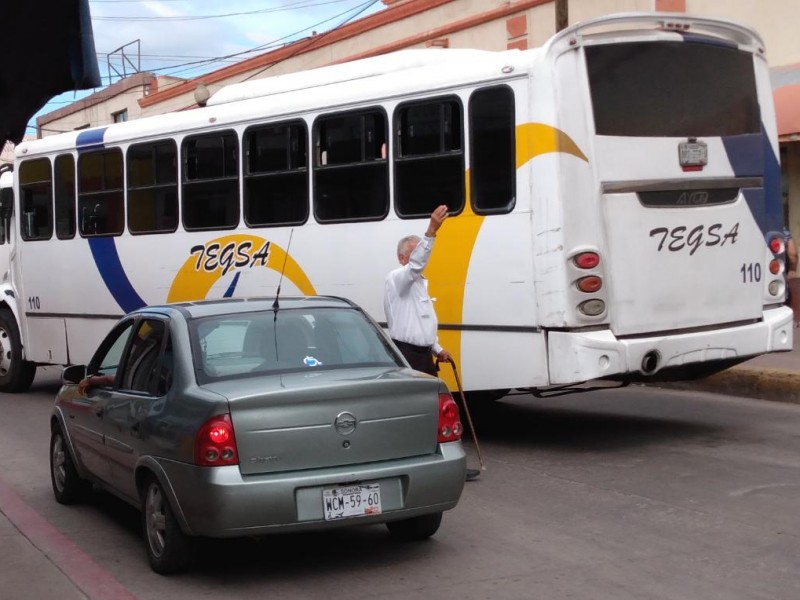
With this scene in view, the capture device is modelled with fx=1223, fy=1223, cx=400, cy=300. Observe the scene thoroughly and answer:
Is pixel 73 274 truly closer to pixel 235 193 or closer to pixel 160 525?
pixel 235 193

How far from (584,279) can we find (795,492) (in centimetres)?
229

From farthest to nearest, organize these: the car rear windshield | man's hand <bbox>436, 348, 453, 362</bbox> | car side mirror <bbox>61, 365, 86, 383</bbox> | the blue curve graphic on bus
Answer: the blue curve graphic on bus < man's hand <bbox>436, 348, 453, 362</bbox> < car side mirror <bbox>61, 365, 86, 383</bbox> < the car rear windshield

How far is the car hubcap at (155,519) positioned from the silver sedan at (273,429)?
1 centimetres

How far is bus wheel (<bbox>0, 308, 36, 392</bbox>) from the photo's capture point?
52.0 ft

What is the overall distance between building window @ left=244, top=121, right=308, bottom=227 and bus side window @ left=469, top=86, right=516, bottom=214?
2117 mm

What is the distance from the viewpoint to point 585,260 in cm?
955

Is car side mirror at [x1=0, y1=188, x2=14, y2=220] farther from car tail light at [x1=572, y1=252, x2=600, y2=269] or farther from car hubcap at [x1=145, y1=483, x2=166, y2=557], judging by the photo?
car hubcap at [x1=145, y1=483, x2=166, y2=557]

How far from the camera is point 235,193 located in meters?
12.4

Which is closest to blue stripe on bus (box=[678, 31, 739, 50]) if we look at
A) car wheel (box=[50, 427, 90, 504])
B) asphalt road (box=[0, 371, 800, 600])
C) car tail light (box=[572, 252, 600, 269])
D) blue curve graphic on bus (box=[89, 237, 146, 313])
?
car tail light (box=[572, 252, 600, 269])

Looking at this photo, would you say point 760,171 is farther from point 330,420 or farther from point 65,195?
point 65,195

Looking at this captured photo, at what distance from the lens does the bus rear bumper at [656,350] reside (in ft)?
30.9

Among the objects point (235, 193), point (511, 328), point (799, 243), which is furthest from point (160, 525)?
point (799, 243)

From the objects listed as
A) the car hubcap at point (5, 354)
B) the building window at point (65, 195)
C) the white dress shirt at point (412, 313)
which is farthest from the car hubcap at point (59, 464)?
the car hubcap at point (5, 354)

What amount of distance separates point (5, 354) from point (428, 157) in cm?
808
